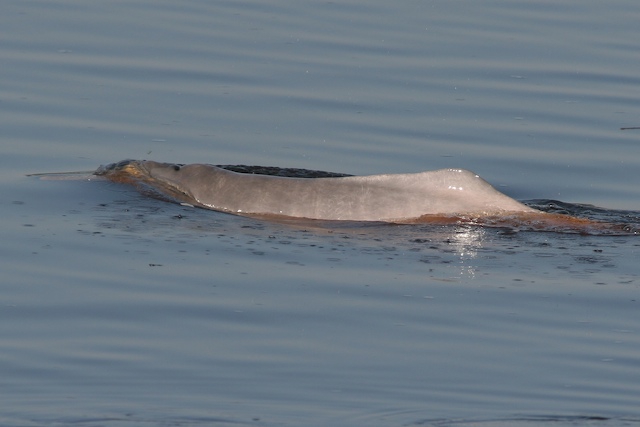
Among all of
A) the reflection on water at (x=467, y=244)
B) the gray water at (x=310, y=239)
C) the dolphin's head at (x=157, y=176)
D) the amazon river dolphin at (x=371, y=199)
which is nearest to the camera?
the gray water at (x=310, y=239)

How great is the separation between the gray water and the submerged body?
0.30 meters

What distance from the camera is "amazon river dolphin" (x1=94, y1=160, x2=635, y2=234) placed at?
463 inches

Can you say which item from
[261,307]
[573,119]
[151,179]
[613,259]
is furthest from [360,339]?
[573,119]

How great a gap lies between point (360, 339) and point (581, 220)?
357 centimetres

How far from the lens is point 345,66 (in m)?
18.3

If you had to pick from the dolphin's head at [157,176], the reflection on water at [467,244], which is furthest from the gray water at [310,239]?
the dolphin's head at [157,176]

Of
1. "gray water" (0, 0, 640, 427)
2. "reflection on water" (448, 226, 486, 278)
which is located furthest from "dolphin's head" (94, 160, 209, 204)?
"reflection on water" (448, 226, 486, 278)

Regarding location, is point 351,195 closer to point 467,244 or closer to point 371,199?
point 371,199

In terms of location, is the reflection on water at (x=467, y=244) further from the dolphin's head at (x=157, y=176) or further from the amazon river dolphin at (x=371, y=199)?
the dolphin's head at (x=157, y=176)

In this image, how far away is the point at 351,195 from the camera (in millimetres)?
12102

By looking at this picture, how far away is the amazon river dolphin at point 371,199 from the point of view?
38.6ft

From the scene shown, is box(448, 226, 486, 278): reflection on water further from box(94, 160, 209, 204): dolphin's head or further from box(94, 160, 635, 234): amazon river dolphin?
box(94, 160, 209, 204): dolphin's head

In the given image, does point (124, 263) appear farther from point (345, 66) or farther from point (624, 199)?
point (345, 66)

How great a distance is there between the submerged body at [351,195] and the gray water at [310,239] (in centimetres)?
30
